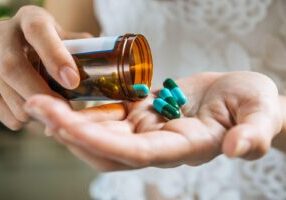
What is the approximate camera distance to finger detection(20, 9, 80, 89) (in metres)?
0.40

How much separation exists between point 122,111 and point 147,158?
13cm

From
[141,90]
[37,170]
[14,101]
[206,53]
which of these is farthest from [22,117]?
[37,170]

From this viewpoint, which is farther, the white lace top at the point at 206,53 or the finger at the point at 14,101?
the white lace top at the point at 206,53

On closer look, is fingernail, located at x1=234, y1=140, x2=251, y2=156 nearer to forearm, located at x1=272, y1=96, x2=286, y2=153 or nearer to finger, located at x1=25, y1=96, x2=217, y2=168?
finger, located at x1=25, y1=96, x2=217, y2=168

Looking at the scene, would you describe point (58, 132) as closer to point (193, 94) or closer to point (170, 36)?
point (193, 94)

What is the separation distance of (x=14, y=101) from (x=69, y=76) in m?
0.10

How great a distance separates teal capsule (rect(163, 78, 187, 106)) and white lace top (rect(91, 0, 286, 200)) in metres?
0.12

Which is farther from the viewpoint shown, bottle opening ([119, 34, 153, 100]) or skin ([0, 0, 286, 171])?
bottle opening ([119, 34, 153, 100])

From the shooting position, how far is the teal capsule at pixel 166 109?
43 centimetres

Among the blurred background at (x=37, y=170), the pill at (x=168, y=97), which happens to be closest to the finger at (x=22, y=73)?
the pill at (x=168, y=97)

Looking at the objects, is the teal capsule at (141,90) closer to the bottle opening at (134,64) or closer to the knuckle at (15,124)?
the bottle opening at (134,64)

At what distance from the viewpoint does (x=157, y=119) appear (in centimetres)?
42

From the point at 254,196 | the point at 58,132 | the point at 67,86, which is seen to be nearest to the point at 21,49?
the point at 67,86

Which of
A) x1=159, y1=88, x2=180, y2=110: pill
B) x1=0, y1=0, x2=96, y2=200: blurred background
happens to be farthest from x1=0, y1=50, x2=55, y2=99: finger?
x1=0, y1=0, x2=96, y2=200: blurred background
